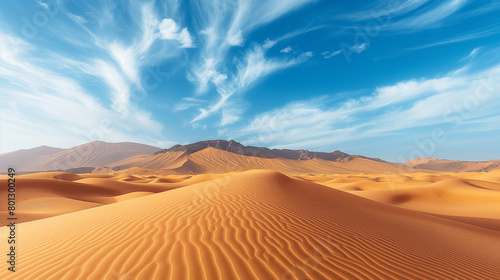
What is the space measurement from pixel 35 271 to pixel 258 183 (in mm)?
7583

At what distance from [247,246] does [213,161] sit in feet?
274

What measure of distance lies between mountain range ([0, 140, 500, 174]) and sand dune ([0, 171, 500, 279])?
64.1m

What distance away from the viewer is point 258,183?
998 centimetres

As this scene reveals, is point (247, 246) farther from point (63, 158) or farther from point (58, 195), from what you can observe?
point (63, 158)

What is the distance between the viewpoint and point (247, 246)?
13.1 ft

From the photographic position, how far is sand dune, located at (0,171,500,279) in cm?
334

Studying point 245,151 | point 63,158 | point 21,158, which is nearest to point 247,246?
point 245,151

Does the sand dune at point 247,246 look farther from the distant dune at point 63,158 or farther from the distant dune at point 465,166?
the distant dune at point 465,166

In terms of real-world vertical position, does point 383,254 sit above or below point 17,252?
below

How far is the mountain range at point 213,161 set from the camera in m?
81.1

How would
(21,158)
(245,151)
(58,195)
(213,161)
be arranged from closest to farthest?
1. (58,195)
2. (213,161)
3. (245,151)
4. (21,158)

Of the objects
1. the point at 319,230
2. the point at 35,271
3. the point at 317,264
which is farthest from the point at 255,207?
the point at 35,271

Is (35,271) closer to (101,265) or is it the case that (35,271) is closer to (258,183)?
(101,265)

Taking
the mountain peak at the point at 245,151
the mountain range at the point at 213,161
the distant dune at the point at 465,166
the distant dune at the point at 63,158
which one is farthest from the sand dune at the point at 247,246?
the distant dune at the point at 465,166
